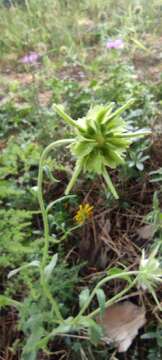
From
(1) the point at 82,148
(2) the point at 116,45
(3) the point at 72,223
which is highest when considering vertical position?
(2) the point at 116,45

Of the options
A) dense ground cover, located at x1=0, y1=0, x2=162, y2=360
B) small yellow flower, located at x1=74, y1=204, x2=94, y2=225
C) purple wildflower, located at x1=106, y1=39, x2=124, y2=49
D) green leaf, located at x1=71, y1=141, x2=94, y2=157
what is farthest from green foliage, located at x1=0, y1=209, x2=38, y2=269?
purple wildflower, located at x1=106, y1=39, x2=124, y2=49

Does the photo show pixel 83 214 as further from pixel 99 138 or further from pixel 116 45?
pixel 116 45

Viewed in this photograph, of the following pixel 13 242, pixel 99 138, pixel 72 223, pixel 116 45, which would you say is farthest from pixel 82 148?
pixel 116 45

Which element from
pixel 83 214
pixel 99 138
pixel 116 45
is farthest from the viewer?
pixel 116 45

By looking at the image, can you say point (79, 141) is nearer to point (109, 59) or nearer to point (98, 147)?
point (98, 147)

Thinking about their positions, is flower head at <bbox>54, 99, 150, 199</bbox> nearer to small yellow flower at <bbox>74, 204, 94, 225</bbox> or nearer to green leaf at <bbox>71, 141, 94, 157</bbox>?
green leaf at <bbox>71, 141, 94, 157</bbox>

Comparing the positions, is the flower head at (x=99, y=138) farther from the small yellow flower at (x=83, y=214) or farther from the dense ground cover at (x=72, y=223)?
the small yellow flower at (x=83, y=214)

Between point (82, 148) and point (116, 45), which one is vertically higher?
point (116, 45)

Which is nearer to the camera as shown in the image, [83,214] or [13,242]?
[13,242]

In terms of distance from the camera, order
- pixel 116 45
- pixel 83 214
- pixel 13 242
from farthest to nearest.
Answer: pixel 116 45
pixel 83 214
pixel 13 242

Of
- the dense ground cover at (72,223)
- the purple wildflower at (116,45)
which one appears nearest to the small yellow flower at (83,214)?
the dense ground cover at (72,223)

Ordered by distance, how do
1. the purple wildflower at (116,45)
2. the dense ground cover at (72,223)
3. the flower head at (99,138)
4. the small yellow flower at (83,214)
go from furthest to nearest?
the purple wildflower at (116,45), the small yellow flower at (83,214), the dense ground cover at (72,223), the flower head at (99,138)

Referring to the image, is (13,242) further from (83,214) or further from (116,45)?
(116,45)
